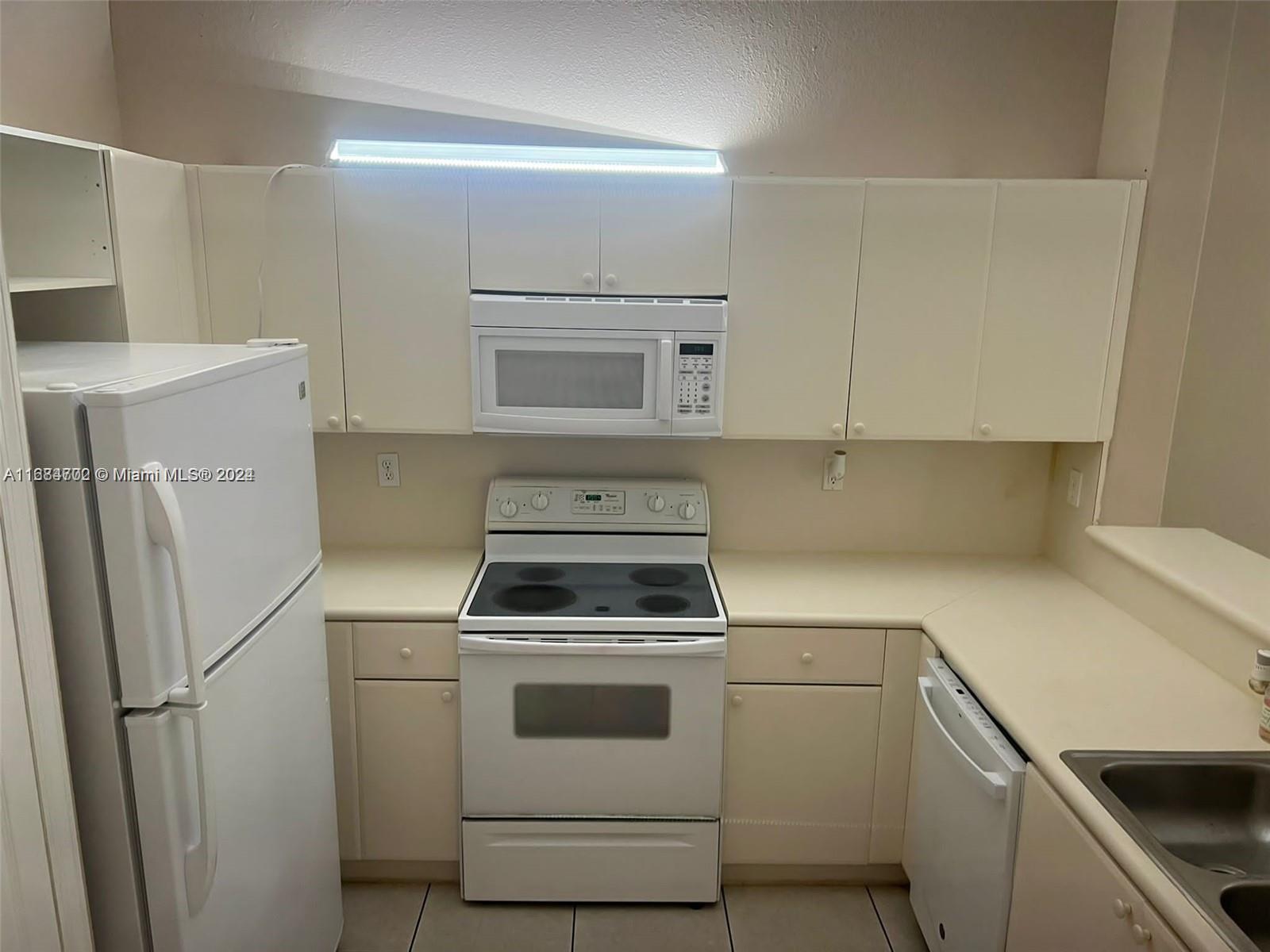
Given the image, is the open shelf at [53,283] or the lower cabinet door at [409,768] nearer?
the open shelf at [53,283]

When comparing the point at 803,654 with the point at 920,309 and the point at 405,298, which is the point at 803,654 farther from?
the point at 405,298

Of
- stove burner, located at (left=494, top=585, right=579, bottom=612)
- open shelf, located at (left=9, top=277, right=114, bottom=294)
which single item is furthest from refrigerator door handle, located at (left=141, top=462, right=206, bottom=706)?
stove burner, located at (left=494, top=585, right=579, bottom=612)

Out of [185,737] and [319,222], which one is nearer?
[185,737]

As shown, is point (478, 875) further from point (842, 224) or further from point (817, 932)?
point (842, 224)

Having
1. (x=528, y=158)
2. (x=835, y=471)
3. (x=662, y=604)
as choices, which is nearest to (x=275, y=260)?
(x=528, y=158)

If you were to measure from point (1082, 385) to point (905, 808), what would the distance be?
1276mm

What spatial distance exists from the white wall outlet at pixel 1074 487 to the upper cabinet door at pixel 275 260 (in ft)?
7.14

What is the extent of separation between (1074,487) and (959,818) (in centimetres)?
119

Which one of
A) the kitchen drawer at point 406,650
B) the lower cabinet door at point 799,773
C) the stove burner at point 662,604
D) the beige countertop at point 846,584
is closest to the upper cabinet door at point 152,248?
the kitchen drawer at point 406,650

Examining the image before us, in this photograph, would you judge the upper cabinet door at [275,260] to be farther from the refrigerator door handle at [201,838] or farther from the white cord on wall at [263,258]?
the refrigerator door handle at [201,838]

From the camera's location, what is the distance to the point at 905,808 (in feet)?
8.01

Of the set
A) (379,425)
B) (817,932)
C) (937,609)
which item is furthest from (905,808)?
(379,425)

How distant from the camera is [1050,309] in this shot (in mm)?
2400

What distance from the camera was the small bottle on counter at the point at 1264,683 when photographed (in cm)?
159
